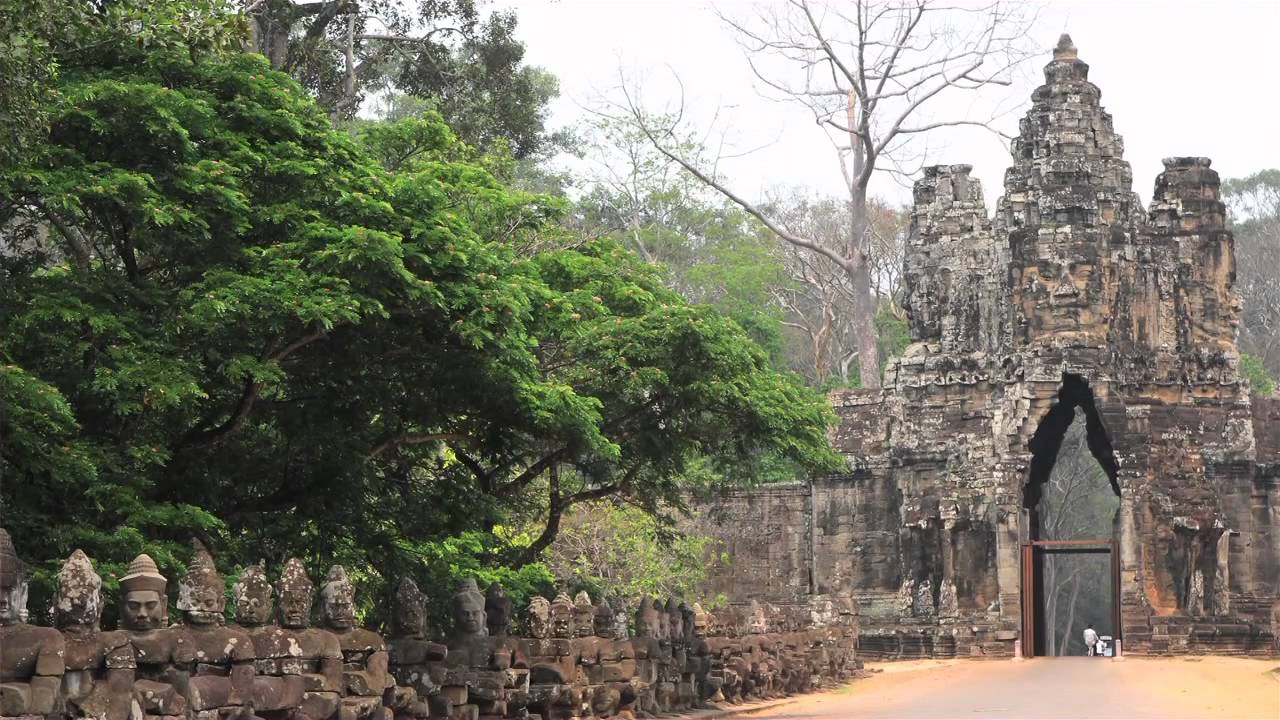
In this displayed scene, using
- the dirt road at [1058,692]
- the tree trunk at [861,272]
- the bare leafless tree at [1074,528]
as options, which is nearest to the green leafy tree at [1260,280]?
the bare leafless tree at [1074,528]

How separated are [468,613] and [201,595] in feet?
13.8

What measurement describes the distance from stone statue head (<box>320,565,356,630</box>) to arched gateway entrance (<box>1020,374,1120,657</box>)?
23.2 metres

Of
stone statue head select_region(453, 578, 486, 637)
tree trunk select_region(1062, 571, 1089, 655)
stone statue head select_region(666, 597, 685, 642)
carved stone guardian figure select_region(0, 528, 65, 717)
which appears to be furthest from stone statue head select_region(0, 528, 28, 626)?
tree trunk select_region(1062, 571, 1089, 655)

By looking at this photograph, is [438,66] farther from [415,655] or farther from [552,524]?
[415,655]

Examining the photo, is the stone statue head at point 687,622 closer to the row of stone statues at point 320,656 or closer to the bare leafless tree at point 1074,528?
the row of stone statues at point 320,656

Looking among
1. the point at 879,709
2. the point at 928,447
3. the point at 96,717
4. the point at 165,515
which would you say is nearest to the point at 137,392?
the point at 165,515

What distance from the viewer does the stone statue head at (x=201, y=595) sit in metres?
12.5

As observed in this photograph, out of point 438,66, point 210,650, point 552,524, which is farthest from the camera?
point 438,66

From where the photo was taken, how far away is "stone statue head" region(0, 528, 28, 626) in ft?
36.0

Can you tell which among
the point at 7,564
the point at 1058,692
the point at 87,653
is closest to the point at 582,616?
the point at 87,653

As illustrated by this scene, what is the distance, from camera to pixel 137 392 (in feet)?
52.3

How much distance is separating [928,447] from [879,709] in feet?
53.7

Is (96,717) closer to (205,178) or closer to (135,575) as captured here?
(135,575)

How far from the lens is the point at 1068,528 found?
63844mm
